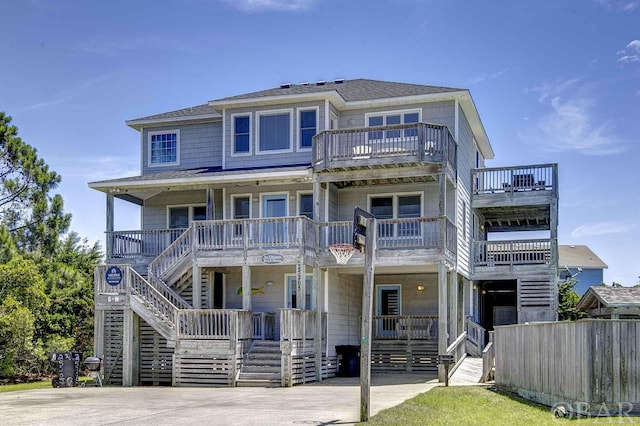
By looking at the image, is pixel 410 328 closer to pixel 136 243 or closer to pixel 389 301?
pixel 389 301

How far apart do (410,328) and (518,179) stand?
7.02 m

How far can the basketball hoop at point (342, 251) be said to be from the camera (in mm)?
21589

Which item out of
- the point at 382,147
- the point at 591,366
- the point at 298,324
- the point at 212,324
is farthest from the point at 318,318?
the point at 591,366

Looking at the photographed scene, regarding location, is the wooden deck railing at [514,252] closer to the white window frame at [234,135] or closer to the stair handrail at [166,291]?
the white window frame at [234,135]

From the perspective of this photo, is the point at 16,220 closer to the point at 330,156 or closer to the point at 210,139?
the point at 210,139

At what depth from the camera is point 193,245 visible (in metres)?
23.7

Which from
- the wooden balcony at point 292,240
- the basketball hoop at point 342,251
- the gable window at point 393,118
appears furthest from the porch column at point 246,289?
the gable window at point 393,118

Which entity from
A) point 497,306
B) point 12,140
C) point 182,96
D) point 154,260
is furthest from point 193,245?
point 497,306

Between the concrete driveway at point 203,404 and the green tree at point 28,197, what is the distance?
52.3 feet

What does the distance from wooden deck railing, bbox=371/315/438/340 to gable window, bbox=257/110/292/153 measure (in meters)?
6.89

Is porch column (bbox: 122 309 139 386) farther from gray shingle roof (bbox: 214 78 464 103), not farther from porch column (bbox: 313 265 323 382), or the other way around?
gray shingle roof (bbox: 214 78 464 103)

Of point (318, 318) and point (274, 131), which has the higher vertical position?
point (274, 131)

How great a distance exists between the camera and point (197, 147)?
28.3m

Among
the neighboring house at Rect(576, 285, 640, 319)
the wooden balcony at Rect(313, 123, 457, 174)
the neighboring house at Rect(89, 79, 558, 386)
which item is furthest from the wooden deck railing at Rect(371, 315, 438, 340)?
the neighboring house at Rect(576, 285, 640, 319)
